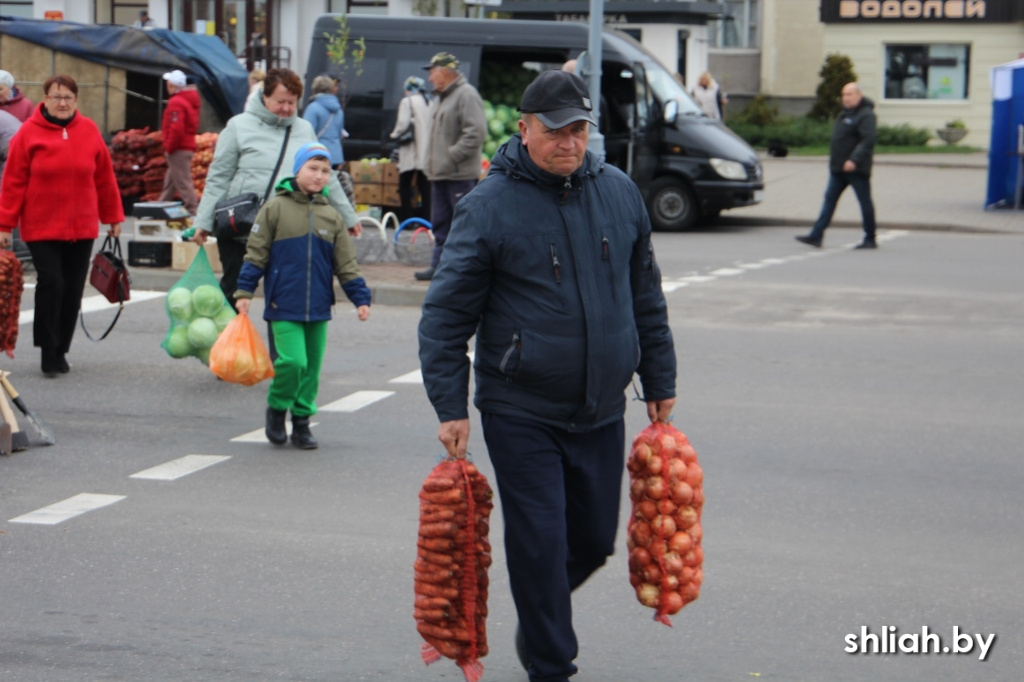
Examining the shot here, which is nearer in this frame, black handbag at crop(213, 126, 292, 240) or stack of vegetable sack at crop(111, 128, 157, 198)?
black handbag at crop(213, 126, 292, 240)

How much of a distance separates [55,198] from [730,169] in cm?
1117

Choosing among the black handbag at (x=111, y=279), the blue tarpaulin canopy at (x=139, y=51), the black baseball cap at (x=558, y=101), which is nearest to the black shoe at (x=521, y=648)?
the black baseball cap at (x=558, y=101)

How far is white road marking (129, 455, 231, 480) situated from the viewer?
7.19m

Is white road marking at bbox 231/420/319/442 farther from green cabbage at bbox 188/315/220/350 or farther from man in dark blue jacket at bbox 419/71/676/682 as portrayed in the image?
man in dark blue jacket at bbox 419/71/676/682

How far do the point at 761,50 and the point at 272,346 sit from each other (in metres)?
37.9

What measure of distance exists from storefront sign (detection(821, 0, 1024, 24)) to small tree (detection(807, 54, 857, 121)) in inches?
54.4

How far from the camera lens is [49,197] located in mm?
9445

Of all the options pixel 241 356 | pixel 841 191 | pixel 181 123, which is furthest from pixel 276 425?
pixel 181 123

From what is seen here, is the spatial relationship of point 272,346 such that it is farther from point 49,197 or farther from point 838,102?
point 838,102

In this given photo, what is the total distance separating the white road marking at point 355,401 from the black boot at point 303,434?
946 millimetres

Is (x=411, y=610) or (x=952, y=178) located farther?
(x=952, y=178)

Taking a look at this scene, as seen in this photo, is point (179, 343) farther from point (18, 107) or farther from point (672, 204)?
point (672, 204)

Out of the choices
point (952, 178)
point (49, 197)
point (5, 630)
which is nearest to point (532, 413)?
point (5, 630)

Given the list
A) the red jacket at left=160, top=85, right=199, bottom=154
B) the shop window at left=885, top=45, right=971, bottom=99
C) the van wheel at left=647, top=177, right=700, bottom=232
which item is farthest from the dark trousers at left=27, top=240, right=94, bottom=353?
the shop window at left=885, top=45, right=971, bottom=99
